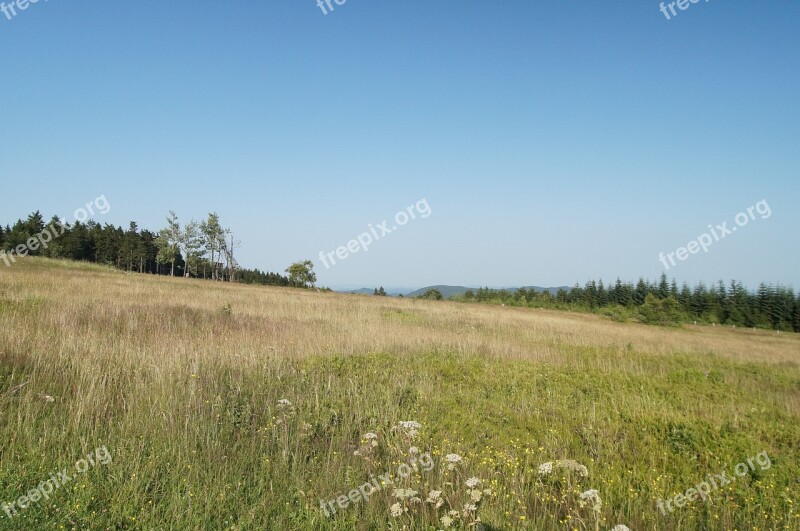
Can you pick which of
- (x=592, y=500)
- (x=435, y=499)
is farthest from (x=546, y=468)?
(x=435, y=499)

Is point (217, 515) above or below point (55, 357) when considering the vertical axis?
below

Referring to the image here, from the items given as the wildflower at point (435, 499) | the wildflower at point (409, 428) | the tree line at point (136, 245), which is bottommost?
the wildflower at point (435, 499)

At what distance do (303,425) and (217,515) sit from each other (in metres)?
1.51

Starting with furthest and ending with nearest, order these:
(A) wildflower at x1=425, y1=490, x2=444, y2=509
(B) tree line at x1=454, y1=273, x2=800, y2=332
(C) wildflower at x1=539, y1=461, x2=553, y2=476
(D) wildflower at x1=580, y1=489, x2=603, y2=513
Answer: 1. (B) tree line at x1=454, y1=273, x2=800, y2=332
2. (C) wildflower at x1=539, y1=461, x2=553, y2=476
3. (A) wildflower at x1=425, y1=490, x2=444, y2=509
4. (D) wildflower at x1=580, y1=489, x2=603, y2=513

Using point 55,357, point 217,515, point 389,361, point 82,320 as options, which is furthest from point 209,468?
point 82,320

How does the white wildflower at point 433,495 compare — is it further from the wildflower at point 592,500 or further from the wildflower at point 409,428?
the wildflower at point 592,500

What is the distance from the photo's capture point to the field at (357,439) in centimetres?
331

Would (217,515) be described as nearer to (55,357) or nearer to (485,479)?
(485,479)

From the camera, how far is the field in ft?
10.9

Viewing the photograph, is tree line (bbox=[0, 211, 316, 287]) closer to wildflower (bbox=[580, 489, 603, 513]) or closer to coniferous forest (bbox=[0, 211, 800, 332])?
coniferous forest (bbox=[0, 211, 800, 332])

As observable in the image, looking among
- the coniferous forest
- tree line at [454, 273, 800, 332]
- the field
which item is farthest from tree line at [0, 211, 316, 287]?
the field

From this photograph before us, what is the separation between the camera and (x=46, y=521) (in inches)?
115

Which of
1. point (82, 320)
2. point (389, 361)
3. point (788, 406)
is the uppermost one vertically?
point (82, 320)

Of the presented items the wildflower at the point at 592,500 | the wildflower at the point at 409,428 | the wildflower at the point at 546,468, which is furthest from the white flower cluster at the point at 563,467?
the wildflower at the point at 409,428
